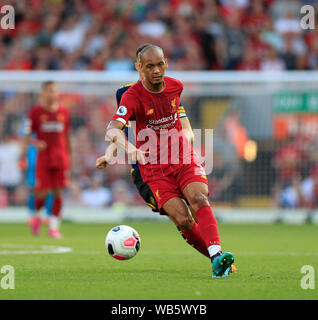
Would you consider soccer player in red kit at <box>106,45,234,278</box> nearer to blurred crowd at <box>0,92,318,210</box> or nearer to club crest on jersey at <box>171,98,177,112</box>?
club crest on jersey at <box>171,98,177,112</box>

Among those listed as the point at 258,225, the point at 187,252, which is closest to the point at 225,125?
the point at 258,225

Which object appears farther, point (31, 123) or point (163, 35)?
point (163, 35)

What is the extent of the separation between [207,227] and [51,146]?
6.47m

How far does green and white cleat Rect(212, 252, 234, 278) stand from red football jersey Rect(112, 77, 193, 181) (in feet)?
3.38

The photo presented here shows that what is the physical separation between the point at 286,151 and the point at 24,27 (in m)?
7.75

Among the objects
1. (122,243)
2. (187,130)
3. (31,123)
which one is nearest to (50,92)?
(31,123)

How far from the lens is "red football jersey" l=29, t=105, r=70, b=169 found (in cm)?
1253

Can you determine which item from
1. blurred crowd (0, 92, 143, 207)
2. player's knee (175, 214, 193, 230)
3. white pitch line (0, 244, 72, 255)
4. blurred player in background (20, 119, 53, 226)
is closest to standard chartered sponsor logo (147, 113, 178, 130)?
player's knee (175, 214, 193, 230)

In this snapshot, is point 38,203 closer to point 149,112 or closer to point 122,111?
point 149,112

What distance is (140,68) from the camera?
6949 millimetres

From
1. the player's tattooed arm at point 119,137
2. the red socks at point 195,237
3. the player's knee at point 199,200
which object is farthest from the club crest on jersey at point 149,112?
A: the red socks at point 195,237

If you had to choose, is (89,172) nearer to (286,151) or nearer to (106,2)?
(286,151)

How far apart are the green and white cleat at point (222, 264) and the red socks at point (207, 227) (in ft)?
0.57

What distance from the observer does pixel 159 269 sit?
7.47m
